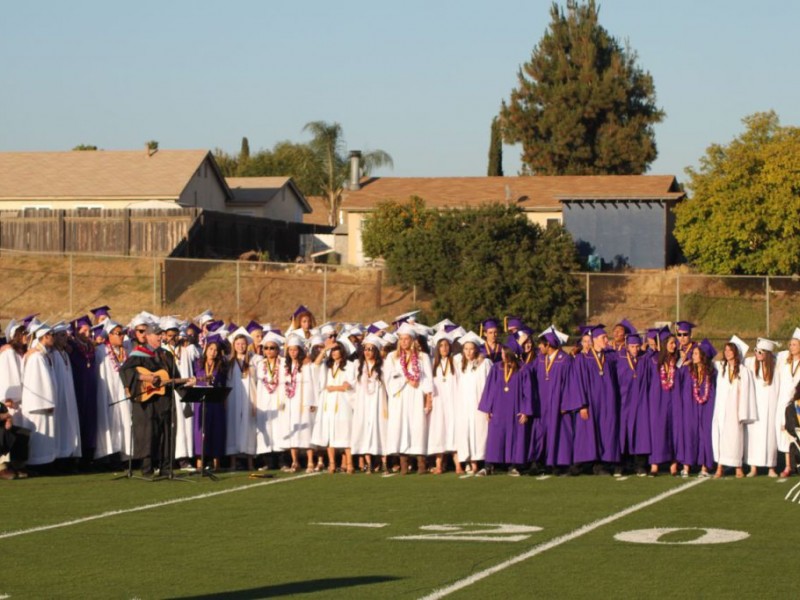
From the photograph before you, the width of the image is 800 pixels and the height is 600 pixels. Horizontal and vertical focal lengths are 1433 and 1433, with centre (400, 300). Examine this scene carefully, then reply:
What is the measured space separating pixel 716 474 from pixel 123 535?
8757 mm

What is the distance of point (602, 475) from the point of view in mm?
19078

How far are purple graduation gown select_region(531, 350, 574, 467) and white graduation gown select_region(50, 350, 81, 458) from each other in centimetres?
625

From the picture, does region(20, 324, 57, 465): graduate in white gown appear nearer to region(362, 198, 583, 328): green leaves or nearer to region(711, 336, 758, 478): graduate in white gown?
region(711, 336, 758, 478): graduate in white gown

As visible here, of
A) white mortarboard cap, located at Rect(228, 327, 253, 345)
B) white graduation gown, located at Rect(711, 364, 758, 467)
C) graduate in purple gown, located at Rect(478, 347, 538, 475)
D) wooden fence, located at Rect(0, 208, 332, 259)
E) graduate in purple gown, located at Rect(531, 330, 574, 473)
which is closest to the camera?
white graduation gown, located at Rect(711, 364, 758, 467)

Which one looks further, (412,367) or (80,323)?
(80,323)

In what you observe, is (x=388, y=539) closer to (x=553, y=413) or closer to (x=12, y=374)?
(x=553, y=413)

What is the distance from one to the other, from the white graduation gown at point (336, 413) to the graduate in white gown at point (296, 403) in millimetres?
183

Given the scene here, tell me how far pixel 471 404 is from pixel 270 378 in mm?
2933

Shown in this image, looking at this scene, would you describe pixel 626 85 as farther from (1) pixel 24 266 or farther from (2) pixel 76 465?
(2) pixel 76 465

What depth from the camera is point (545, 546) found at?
12.3 meters

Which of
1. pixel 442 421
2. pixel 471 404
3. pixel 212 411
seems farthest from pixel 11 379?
pixel 471 404

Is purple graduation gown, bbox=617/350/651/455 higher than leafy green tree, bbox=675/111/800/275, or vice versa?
leafy green tree, bbox=675/111/800/275

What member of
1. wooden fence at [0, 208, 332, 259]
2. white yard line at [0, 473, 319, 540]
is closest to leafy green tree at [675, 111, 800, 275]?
wooden fence at [0, 208, 332, 259]

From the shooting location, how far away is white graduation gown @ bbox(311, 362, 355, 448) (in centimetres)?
1969
